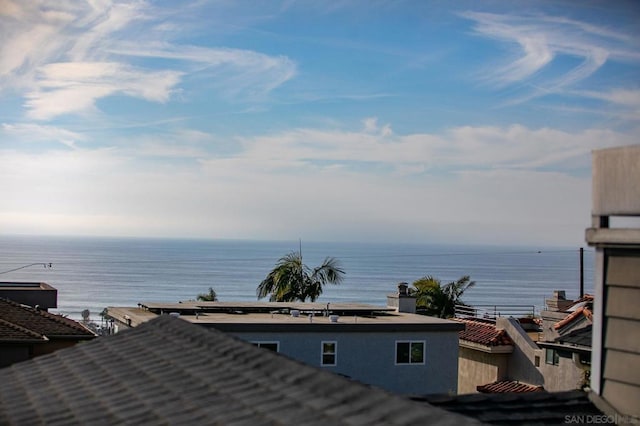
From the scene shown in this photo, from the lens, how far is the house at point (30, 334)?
21.4 m

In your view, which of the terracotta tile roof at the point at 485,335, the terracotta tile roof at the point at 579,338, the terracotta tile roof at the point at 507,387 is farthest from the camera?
the terracotta tile roof at the point at 485,335

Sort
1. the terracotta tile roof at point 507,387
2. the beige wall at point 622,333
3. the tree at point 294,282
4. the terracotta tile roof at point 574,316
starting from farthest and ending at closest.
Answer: the tree at point 294,282
the terracotta tile roof at point 574,316
the terracotta tile roof at point 507,387
the beige wall at point 622,333

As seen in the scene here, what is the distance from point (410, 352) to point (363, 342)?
1.37 m

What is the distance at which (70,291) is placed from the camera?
12725cm

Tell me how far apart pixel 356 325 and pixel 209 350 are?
14.4 metres

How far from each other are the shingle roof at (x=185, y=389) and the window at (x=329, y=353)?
13088 mm

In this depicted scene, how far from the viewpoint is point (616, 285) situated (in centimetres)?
612

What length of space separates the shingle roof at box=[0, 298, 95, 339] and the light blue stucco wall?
21.5ft

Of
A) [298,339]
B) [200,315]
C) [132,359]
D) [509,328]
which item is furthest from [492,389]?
[132,359]

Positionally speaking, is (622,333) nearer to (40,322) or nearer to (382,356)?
(382,356)

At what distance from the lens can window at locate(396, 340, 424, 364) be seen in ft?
72.6

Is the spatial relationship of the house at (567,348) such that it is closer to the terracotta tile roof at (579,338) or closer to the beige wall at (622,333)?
the terracotta tile roof at (579,338)

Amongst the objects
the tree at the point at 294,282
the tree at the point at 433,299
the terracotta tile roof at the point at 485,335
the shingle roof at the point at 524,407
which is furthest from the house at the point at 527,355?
the shingle roof at the point at 524,407

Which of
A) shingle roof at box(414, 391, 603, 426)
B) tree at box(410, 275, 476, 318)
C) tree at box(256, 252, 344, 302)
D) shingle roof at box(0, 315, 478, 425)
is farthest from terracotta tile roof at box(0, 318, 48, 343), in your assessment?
A: tree at box(410, 275, 476, 318)
